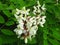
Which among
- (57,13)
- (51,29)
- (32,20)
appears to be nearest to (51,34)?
(51,29)

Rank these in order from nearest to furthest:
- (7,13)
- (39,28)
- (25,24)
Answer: (25,24) → (7,13) → (39,28)

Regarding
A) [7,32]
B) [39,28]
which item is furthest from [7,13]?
[39,28]

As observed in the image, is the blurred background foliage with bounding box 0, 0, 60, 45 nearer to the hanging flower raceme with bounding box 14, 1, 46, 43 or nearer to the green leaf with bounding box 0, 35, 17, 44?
the green leaf with bounding box 0, 35, 17, 44

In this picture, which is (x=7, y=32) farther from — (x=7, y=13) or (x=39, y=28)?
(x=39, y=28)

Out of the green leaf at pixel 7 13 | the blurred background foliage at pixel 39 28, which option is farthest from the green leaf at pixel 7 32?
the green leaf at pixel 7 13

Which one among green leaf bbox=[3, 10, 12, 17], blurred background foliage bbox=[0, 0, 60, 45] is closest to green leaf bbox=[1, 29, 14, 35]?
blurred background foliage bbox=[0, 0, 60, 45]

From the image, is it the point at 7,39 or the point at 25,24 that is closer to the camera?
the point at 25,24

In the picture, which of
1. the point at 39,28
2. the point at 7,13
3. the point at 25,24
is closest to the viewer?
the point at 25,24

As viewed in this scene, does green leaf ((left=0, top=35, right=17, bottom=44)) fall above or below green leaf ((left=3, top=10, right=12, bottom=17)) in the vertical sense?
below

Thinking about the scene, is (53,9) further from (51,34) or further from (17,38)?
(17,38)
